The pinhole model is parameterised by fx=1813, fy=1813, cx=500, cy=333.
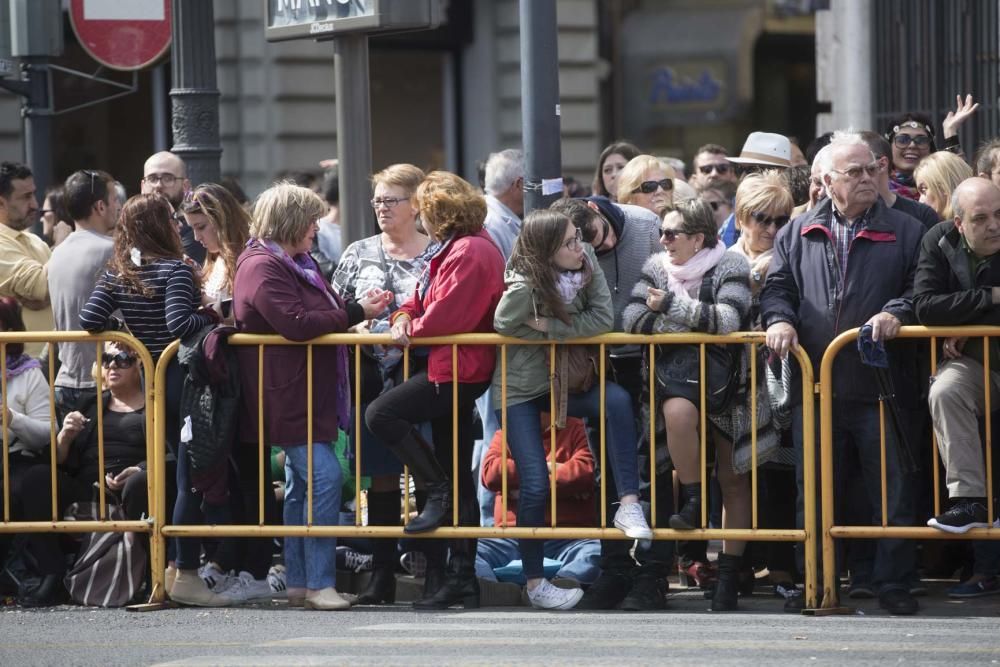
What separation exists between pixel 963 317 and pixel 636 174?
245 cm

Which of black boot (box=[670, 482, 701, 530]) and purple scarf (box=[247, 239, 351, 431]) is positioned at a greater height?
purple scarf (box=[247, 239, 351, 431])

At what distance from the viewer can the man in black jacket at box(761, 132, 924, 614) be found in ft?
25.2

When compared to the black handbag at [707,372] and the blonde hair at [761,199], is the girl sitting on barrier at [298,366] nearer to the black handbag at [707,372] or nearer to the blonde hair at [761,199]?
the black handbag at [707,372]

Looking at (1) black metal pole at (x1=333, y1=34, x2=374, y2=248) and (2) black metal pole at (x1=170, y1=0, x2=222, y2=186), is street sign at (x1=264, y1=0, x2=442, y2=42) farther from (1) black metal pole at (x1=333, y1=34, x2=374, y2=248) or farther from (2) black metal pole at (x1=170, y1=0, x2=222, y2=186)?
(2) black metal pole at (x1=170, y1=0, x2=222, y2=186)

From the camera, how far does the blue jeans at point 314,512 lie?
8.09 m

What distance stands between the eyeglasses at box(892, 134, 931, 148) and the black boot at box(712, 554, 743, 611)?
298 centimetres

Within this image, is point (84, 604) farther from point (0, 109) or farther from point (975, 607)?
point (0, 109)

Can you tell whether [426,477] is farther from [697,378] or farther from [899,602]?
[899,602]

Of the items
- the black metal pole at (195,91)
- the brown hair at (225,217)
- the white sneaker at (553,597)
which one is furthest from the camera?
the black metal pole at (195,91)

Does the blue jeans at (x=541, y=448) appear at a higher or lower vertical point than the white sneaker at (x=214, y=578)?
higher

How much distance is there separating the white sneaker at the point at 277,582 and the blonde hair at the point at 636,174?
2654mm

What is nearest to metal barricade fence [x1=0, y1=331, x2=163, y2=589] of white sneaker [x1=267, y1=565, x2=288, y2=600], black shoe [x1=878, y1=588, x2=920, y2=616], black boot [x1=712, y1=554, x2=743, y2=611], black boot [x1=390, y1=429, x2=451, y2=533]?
white sneaker [x1=267, y1=565, x2=288, y2=600]

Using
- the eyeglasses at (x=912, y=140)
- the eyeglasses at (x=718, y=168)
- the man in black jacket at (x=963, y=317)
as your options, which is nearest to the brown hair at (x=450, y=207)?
the man in black jacket at (x=963, y=317)

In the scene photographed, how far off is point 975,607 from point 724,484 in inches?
46.6
